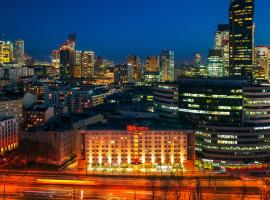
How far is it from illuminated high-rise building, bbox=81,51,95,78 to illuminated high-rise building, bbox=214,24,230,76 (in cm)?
2735

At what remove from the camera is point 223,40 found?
93.7 metres

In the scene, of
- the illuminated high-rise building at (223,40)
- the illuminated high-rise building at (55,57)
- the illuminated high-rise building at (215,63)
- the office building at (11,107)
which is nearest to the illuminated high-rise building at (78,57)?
the illuminated high-rise building at (55,57)

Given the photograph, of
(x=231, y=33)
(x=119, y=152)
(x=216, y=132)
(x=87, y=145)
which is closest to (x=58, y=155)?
(x=87, y=145)

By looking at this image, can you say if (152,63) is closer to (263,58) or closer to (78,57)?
(78,57)

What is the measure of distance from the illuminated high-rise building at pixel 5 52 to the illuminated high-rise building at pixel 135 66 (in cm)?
2654

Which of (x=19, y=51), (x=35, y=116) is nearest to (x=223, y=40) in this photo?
(x=19, y=51)

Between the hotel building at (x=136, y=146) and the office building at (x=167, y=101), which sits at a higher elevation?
the office building at (x=167, y=101)

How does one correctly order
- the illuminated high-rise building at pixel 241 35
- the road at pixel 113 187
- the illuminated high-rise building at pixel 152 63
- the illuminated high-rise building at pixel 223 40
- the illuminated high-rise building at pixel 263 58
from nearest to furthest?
the road at pixel 113 187, the illuminated high-rise building at pixel 241 35, the illuminated high-rise building at pixel 223 40, the illuminated high-rise building at pixel 263 58, the illuminated high-rise building at pixel 152 63

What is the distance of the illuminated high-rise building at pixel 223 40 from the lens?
3481 inches

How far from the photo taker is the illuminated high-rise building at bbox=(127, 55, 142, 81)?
99.4 m

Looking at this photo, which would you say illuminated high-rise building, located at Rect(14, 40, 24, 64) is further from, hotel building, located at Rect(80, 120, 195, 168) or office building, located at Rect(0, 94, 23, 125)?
hotel building, located at Rect(80, 120, 195, 168)

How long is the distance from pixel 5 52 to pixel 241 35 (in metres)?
54.9

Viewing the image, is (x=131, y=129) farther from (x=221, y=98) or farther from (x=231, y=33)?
(x=231, y=33)

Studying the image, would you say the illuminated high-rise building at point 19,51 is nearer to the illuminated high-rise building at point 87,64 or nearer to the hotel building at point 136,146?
the illuminated high-rise building at point 87,64
